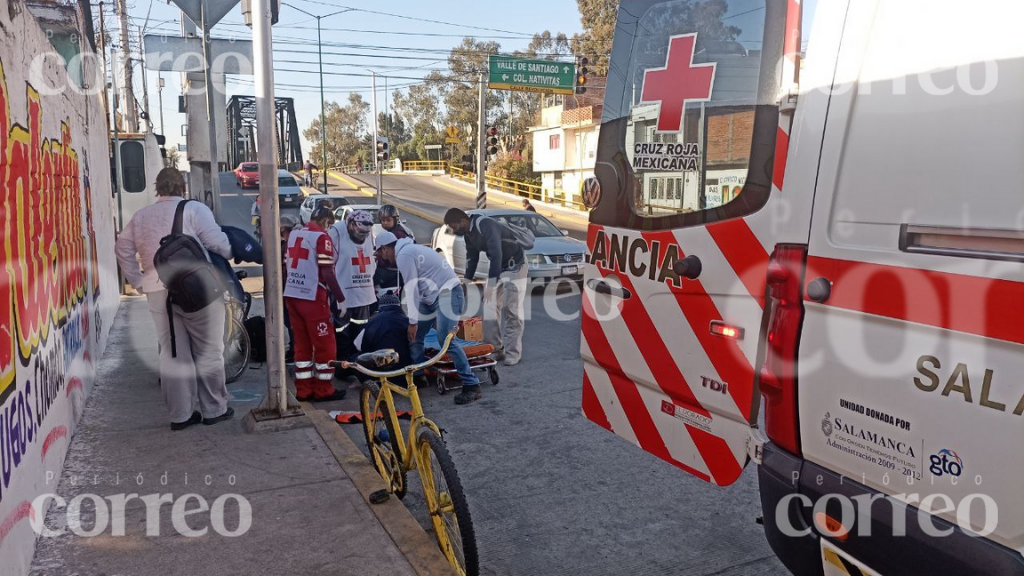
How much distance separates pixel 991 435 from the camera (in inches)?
71.2

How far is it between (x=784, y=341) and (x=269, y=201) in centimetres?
386

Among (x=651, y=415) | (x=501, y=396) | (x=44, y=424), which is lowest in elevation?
(x=501, y=396)

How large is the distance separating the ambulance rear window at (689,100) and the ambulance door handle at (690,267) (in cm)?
17

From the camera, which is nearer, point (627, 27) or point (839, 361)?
point (839, 361)

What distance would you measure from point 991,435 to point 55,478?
171 inches

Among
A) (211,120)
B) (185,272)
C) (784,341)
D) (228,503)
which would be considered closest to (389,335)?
(185,272)

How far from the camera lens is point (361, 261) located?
7.12 m

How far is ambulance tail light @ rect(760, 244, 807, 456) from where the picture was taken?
2.34 meters

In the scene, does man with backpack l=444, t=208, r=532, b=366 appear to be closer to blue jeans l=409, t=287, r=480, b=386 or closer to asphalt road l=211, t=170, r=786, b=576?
blue jeans l=409, t=287, r=480, b=386

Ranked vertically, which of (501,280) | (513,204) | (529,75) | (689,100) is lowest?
(513,204)

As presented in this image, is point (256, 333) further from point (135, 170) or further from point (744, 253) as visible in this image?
point (135, 170)

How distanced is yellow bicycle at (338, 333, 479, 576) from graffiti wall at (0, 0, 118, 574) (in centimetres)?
149

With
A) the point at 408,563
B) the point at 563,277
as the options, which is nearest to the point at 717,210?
the point at 408,563

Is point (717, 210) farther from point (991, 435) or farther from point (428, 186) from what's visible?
point (428, 186)
